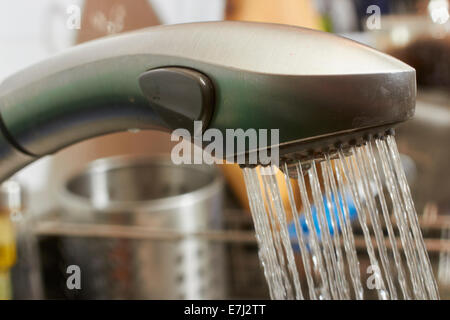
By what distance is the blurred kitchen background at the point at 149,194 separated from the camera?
22.2 inches

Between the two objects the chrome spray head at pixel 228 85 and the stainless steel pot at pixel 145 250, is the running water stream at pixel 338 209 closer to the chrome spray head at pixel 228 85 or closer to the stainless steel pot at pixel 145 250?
the chrome spray head at pixel 228 85

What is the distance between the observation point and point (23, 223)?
57 centimetres

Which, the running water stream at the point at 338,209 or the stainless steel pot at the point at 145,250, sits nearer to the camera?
the running water stream at the point at 338,209

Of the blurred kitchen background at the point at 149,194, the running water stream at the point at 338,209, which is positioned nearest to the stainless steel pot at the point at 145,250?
the blurred kitchen background at the point at 149,194

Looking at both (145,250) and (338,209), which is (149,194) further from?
(338,209)

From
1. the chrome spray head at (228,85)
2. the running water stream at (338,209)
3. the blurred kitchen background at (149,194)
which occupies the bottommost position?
the running water stream at (338,209)

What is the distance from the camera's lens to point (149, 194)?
74 cm

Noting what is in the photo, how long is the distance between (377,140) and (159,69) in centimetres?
9

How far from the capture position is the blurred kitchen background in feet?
1.85

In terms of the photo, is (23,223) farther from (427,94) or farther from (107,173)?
(427,94)

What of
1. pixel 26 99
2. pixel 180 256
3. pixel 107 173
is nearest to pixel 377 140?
pixel 26 99

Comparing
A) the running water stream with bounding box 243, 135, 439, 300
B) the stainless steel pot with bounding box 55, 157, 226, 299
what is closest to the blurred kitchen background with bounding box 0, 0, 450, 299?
the stainless steel pot with bounding box 55, 157, 226, 299

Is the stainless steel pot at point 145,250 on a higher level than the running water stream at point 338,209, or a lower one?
higher

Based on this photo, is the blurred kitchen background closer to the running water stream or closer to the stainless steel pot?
the stainless steel pot
